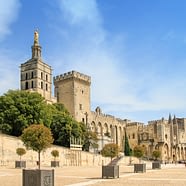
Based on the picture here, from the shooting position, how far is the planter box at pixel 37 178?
440 inches

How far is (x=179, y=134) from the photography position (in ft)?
307

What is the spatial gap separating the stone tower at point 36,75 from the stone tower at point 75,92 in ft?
6.80

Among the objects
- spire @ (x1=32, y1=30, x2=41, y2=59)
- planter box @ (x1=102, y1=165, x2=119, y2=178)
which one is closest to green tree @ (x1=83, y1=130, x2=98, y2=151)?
spire @ (x1=32, y1=30, x2=41, y2=59)

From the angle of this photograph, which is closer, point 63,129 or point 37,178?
point 37,178

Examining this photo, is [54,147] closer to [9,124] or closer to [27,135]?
[9,124]

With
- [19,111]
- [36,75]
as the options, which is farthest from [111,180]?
[36,75]

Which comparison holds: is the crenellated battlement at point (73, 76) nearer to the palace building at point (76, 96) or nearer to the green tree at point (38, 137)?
the palace building at point (76, 96)

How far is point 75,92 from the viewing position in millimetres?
66750

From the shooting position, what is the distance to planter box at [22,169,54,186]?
11.2 m

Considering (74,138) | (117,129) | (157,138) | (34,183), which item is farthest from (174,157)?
(34,183)

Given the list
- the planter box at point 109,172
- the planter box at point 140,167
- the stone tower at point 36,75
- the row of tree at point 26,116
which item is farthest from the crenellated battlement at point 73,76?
the planter box at point 109,172

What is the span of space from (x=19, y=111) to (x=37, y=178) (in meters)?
32.7

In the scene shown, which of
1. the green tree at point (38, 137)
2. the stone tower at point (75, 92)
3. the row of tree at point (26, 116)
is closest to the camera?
the green tree at point (38, 137)

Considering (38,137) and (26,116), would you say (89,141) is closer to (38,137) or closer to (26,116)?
(26,116)
